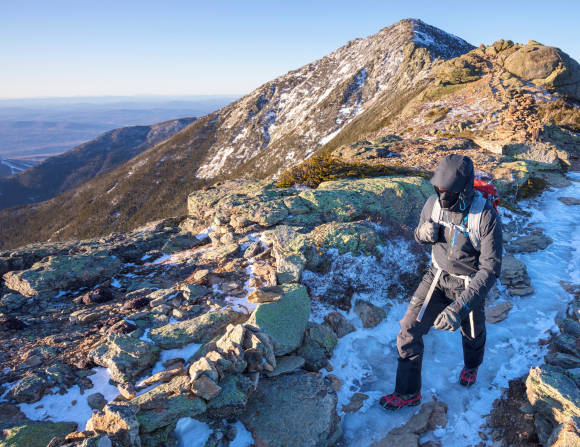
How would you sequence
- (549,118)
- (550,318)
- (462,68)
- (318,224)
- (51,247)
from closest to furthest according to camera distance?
1. (550,318)
2. (318,224)
3. (51,247)
4. (549,118)
5. (462,68)

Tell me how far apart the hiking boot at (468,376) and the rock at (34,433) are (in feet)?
22.3

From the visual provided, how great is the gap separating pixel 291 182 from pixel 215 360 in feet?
33.7

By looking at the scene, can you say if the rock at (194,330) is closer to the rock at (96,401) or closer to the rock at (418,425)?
the rock at (96,401)

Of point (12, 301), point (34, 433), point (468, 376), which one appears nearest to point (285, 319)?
point (468, 376)

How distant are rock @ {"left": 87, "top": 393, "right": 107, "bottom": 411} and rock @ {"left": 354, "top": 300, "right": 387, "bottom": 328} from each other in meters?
5.48

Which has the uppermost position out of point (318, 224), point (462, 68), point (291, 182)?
point (462, 68)

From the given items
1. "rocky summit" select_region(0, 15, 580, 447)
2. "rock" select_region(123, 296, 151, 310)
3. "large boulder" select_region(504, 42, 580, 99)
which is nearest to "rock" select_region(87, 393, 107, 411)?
"rocky summit" select_region(0, 15, 580, 447)

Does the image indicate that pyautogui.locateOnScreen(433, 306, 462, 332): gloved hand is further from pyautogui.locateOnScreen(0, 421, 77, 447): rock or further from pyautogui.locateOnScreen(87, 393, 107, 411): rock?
pyautogui.locateOnScreen(0, 421, 77, 447): rock

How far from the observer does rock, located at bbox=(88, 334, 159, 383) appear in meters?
5.36

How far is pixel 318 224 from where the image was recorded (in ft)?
32.4

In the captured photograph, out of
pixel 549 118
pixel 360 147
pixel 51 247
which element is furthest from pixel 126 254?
pixel 549 118

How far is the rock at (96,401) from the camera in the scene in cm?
489

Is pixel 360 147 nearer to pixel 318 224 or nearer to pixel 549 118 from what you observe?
pixel 318 224

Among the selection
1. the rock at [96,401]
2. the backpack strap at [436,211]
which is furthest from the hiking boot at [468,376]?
the rock at [96,401]
